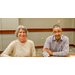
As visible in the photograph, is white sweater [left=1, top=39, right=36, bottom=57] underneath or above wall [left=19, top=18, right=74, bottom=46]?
underneath

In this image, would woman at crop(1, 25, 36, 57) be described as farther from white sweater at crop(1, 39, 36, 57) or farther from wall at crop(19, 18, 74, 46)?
wall at crop(19, 18, 74, 46)

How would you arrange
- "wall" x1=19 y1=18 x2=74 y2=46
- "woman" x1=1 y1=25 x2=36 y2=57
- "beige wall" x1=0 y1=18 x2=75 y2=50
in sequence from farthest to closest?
"wall" x1=19 y1=18 x2=74 y2=46 < "beige wall" x1=0 y1=18 x2=75 y2=50 < "woman" x1=1 y1=25 x2=36 y2=57

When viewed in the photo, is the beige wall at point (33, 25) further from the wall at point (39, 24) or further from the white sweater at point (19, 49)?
the white sweater at point (19, 49)

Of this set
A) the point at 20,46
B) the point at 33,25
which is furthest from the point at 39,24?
the point at 20,46

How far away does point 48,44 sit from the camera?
145 centimetres

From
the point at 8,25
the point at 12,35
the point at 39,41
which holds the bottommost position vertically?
the point at 39,41

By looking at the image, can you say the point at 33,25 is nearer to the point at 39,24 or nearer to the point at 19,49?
the point at 39,24

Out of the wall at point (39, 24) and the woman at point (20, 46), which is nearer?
the woman at point (20, 46)

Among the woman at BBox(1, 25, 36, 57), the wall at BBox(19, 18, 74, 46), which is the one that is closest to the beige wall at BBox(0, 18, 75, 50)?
the wall at BBox(19, 18, 74, 46)

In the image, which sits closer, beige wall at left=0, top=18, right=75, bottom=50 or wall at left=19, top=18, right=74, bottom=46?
beige wall at left=0, top=18, right=75, bottom=50

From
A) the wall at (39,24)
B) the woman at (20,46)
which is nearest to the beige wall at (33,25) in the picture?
the wall at (39,24)

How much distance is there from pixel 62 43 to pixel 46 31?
7.37ft

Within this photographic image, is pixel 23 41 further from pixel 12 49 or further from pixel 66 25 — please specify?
pixel 66 25
